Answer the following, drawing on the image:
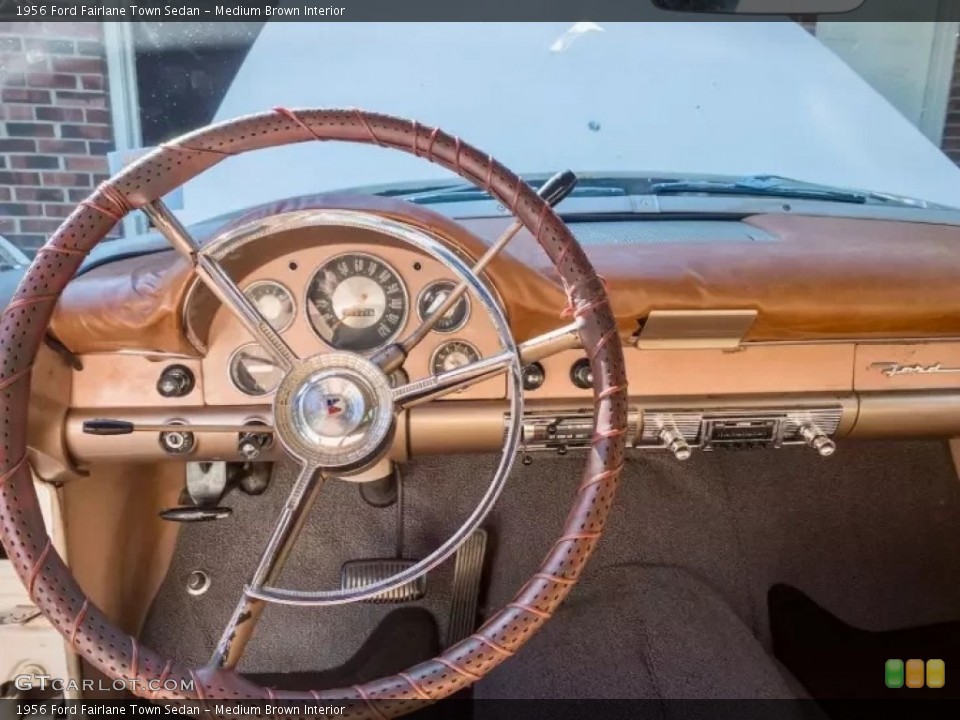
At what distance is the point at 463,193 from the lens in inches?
66.7

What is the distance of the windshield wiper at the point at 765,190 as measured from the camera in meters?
1.74

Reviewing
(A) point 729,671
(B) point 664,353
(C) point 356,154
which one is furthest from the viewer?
(C) point 356,154

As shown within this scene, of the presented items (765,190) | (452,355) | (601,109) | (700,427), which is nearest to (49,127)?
(601,109)

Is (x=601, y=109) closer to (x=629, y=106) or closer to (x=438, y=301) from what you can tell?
(x=629, y=106)

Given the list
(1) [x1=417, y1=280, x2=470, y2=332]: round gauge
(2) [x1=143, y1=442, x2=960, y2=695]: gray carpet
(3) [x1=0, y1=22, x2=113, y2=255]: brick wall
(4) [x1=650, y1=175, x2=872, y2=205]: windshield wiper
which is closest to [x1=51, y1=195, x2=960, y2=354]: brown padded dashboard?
(1) [x1=417, y1=280, x2=470, y2=332]: round gauge

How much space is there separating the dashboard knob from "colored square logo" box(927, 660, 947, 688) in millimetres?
1210

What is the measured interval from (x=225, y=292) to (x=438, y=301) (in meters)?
0.36

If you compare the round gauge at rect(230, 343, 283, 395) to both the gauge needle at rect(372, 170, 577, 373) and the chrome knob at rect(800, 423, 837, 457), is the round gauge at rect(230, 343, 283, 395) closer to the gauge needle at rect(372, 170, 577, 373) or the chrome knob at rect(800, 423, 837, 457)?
the gauge needle at rect(372, 170, 577, 373)

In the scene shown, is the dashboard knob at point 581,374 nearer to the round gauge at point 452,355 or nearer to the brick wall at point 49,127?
the round gauge at point 452,355

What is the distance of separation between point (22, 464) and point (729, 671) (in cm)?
147

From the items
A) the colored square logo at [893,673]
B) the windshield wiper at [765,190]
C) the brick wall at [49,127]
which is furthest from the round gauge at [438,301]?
the brick wall at [49,127]

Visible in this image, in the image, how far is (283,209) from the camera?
111cm

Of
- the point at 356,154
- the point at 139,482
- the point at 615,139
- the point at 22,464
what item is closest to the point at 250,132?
the point at 22,464

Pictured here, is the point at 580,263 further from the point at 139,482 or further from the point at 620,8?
the point at 620,8
